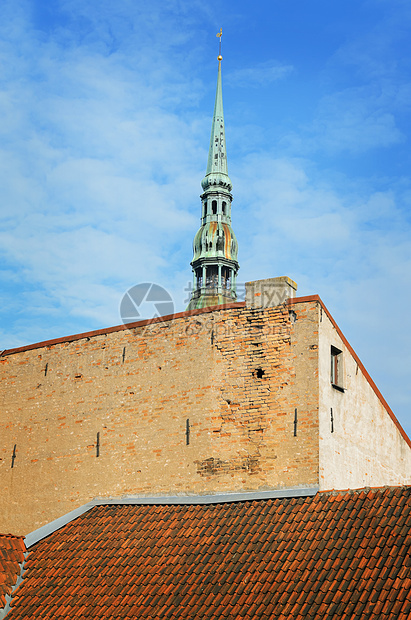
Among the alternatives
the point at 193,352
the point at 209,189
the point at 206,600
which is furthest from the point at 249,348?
the point at 209,189

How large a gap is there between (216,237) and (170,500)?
147 feet

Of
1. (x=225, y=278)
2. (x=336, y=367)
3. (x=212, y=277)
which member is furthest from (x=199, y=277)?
(x=336, y=367)

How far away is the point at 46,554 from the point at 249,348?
5.17 metres

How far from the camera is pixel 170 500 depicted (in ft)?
48.5

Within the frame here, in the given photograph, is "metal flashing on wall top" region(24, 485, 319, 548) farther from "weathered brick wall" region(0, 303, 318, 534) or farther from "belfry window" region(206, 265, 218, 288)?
"belfry window" region(206, 265, 218, 288)

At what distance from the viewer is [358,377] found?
15.8 meters

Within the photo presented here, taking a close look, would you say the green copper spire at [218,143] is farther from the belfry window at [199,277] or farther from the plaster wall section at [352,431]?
the plaster wall section at [352,431]

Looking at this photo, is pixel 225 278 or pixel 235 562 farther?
pixel 225 278

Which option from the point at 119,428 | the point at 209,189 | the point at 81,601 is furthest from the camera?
the point at 209,189

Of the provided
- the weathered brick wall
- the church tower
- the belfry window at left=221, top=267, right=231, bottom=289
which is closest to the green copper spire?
the church tower

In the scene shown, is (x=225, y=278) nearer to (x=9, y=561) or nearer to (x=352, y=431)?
(x=352, y=431)

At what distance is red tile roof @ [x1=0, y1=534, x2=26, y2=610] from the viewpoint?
43.9ft

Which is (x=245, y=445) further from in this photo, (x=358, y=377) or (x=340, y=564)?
(x=340, y=564)

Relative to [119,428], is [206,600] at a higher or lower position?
lower
